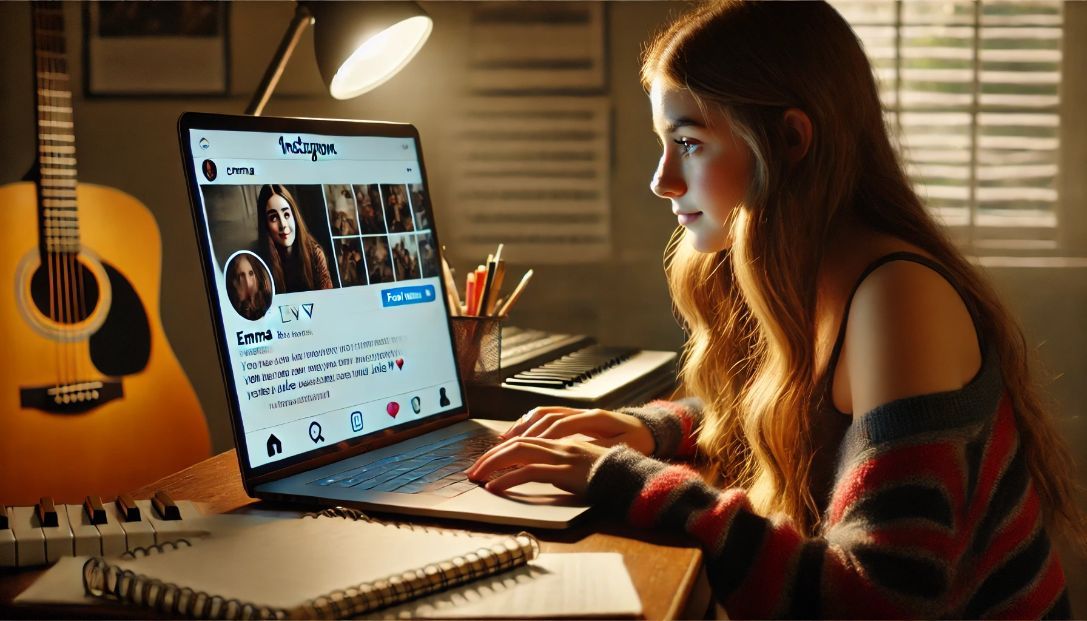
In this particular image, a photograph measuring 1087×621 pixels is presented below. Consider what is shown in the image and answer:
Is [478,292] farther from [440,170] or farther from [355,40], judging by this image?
[440,170]

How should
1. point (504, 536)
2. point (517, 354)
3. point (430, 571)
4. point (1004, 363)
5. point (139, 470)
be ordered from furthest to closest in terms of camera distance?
point (139, 470) → point (517, 354) → point (1004, 363) → point (504, 536) → point (430, 571)

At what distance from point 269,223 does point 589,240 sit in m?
1.34

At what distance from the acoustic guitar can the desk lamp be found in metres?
0.71

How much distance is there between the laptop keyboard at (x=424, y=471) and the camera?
0.91 m

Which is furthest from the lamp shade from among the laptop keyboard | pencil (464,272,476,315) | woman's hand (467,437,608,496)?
woman's hand (467,437,608,496)

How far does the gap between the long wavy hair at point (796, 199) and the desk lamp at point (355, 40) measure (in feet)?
1.56

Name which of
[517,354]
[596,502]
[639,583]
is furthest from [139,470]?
[639,583]

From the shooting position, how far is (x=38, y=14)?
205 centimetres

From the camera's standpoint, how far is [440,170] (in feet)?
7.56

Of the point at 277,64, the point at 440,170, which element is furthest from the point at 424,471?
the point at 440,170

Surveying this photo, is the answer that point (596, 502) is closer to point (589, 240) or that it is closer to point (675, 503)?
point (675, 503)

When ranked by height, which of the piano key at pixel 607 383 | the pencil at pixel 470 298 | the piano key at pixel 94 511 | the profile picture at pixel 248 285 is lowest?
the piano key at pixel 607 383

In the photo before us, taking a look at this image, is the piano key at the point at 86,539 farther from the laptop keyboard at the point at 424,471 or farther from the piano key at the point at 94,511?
the laptop keyboard at the point at 424,471

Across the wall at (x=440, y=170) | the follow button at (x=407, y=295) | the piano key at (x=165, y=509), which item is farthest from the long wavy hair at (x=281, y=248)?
the wall at (x=440, y=170)
